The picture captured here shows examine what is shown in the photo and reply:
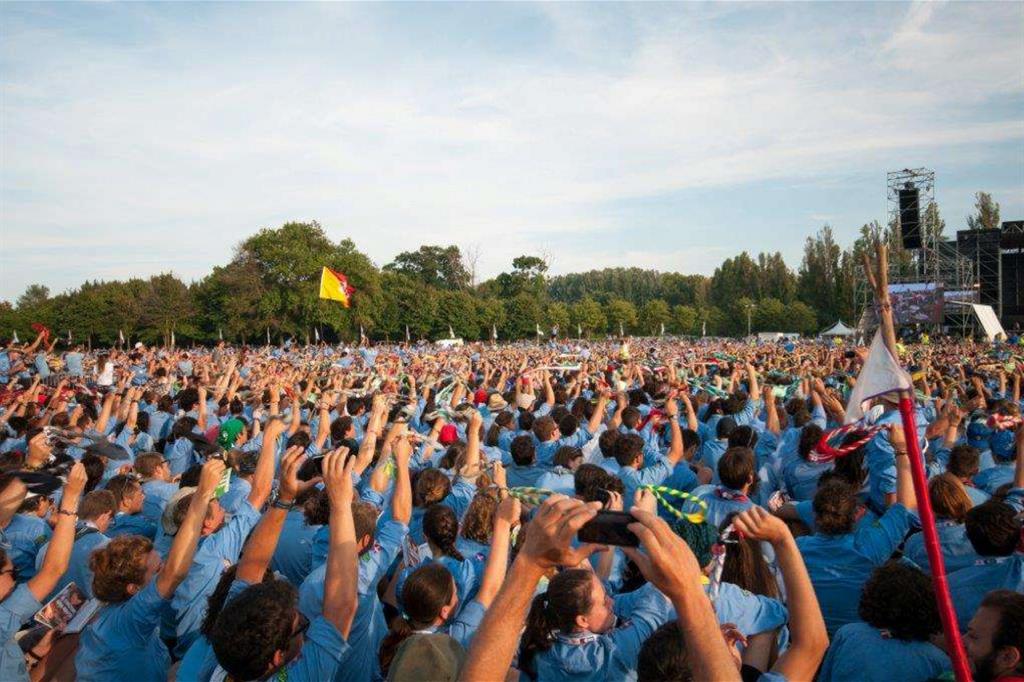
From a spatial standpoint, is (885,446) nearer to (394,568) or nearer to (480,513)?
(480,513)

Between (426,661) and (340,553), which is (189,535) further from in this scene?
(426,661)

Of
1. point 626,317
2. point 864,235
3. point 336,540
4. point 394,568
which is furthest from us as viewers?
point 626,317

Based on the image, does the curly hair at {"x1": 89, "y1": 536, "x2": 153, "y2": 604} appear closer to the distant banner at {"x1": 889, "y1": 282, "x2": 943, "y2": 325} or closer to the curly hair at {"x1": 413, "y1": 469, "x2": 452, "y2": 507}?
the curly hair at {"x1": 413, "y1": 469, "x2": 452, "y2": 507}

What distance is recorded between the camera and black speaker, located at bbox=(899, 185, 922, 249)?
40938mm

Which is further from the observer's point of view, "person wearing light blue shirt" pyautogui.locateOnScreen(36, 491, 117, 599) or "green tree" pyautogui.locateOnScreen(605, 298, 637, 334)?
"green tree" pyautogui.locateOnScreen(605, 298, 637, 334)

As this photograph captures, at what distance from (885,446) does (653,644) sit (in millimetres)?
3552

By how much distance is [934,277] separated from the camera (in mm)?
43062

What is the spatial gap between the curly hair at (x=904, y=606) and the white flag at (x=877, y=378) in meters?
0.91

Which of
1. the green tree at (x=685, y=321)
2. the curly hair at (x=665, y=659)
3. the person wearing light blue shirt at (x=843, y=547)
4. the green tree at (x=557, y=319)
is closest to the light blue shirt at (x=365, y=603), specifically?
the curly hair at (x=665, y=659)

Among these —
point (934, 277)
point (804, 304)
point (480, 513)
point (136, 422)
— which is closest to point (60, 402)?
point (136, 422)

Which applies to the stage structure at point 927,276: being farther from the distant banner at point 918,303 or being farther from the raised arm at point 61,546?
the raised arm at point 61,546

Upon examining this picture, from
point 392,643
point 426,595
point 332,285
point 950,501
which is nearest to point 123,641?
point 392,643

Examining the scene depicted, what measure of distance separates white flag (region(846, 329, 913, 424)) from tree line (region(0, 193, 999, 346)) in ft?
173

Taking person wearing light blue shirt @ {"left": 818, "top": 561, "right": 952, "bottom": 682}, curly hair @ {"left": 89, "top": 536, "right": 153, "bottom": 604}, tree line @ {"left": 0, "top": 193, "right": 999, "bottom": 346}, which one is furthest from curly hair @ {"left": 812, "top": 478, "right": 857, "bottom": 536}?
tree line @ {"left": 0, "top": 193, "right": 999, "bottom": 346}
